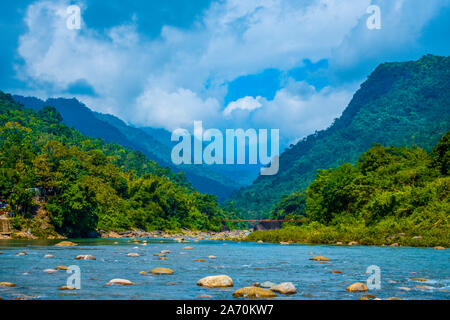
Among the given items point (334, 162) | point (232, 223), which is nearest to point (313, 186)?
point (232, 223)

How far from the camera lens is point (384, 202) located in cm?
4422

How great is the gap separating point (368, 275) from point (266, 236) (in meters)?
38.0

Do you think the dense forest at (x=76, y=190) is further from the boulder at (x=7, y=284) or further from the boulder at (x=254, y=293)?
the boulder at (x=254, y=293)

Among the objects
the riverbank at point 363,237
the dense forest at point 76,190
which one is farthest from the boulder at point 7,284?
the dense forest at point 76,190

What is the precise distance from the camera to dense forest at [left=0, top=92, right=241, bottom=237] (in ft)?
190

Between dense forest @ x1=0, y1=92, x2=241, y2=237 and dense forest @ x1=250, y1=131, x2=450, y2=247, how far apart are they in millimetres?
26031

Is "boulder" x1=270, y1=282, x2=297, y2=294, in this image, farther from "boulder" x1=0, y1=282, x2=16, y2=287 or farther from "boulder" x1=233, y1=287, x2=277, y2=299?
"boulder" x1=0, y1=282, x2=16, y2=287

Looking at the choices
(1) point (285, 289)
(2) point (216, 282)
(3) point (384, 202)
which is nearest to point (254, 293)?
(1) point (285, 289)

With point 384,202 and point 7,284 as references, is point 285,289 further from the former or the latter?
point 384,202

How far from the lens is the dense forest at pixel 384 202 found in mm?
38281

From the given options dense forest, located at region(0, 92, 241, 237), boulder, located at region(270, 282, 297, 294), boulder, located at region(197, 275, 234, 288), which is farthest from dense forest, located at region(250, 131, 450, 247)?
dense forest, located at region(0, 92, 241, 237)
